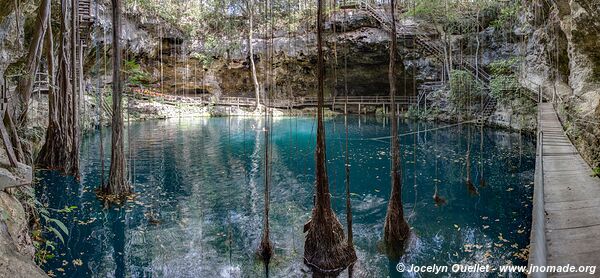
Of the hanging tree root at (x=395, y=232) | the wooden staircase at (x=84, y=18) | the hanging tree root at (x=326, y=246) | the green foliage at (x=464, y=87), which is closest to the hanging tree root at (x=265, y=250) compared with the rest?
the hanging tree root at (x=326, y=246)

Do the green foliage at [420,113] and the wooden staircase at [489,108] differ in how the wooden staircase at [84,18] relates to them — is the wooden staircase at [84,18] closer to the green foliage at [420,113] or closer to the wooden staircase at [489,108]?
the green foliage at [420,113]

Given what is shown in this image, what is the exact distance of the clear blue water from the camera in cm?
658

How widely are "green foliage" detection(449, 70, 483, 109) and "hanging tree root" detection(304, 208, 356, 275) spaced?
19.8 meters

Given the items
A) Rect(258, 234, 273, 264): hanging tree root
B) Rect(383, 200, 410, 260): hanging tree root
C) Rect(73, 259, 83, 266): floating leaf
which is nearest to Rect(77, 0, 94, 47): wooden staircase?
Rect(73, 259, 83, 266): floating leaf

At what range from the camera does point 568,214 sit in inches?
181

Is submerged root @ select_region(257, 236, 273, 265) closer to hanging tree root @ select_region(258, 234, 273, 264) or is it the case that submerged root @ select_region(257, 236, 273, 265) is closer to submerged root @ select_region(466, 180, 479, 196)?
hanging tree root @ select_region(258, 234, 273, 264)


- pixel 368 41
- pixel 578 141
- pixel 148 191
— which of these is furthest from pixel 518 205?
pixel 368 41

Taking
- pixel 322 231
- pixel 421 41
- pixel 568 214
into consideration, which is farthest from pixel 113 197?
pixel 421 41

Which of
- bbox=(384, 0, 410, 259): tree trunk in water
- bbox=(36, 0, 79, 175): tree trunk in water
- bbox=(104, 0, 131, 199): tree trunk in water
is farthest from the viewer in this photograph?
bbox=(36, 0, 79, 175): tree trunk in water

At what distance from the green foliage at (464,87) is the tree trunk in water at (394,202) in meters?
18.5

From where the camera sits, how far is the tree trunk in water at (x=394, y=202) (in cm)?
657

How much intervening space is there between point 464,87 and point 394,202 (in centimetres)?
1906

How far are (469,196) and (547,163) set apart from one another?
308 cm

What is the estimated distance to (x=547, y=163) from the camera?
739 cm
